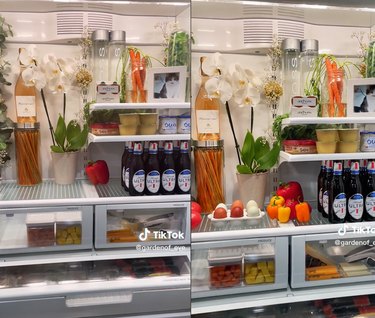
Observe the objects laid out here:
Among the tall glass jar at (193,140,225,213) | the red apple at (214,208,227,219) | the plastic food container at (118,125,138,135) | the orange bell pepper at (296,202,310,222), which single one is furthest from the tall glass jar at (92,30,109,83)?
the orange bell pepper at (296,202,310,222)

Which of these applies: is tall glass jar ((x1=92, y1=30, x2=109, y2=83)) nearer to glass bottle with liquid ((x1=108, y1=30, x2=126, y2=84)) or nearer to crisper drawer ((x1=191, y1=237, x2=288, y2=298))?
glass bottle with liquid ((x1=108, y1=30, x2=126, y2=84))

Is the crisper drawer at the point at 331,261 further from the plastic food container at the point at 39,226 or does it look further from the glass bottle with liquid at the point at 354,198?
the plastic food container at the point at 39,226

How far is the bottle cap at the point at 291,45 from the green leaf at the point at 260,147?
0.16 metres

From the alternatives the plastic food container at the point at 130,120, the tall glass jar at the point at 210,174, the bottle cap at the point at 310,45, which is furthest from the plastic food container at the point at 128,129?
the bottle cap at the point at 310,45

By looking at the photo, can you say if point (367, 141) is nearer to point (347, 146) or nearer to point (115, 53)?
point (347, 146)

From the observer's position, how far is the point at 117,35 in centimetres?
76

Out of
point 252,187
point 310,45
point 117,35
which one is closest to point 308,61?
point 310,45

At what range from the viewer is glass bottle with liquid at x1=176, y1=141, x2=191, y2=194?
2.41ft

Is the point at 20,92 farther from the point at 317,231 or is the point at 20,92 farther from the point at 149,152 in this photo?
the point at 317,231

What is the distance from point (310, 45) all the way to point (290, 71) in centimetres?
5

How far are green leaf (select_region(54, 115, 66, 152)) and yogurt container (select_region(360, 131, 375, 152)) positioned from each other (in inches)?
20.6

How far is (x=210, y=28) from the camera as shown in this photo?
2.21 feet

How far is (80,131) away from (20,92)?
127 millimetres

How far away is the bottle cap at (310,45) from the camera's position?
0.69 meters
